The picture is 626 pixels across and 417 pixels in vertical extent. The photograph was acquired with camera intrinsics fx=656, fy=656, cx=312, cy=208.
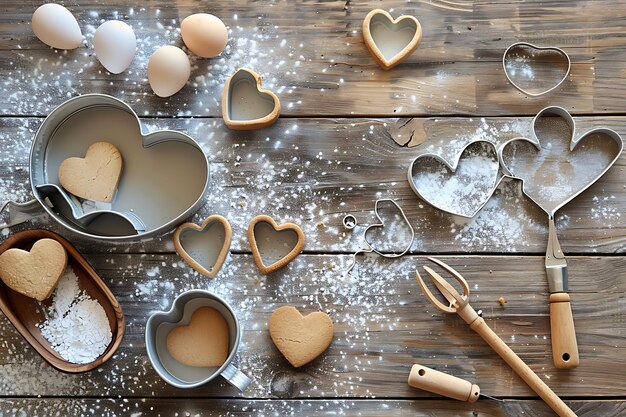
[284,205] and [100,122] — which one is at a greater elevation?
[100,122]

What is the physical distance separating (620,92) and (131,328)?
964 millimetres

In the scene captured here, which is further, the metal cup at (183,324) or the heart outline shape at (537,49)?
the heart outline shape at (537,49)

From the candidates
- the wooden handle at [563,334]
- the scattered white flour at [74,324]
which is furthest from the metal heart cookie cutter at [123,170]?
the wooden handle at [563,334]

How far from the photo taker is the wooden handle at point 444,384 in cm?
107

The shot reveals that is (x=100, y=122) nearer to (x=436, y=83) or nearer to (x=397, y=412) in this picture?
(x=436, y=83)

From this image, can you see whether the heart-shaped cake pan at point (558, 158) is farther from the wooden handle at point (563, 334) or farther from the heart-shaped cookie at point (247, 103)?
the heart-shaped cookie at point (247, 103)

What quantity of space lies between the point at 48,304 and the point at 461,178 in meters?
0.75

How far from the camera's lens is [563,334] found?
1101mm

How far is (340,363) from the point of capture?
3.68 ft

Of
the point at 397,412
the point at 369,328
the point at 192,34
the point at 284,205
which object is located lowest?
the point at 397,412

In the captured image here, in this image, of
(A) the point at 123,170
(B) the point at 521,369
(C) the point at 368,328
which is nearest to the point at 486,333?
(B) the point at 521,369

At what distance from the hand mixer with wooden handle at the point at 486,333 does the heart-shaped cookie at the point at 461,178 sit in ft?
0.40

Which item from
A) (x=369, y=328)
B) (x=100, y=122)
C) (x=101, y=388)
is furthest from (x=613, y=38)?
(x=101, y=388)

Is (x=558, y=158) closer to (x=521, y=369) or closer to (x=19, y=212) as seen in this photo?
(x=521, y=369)
